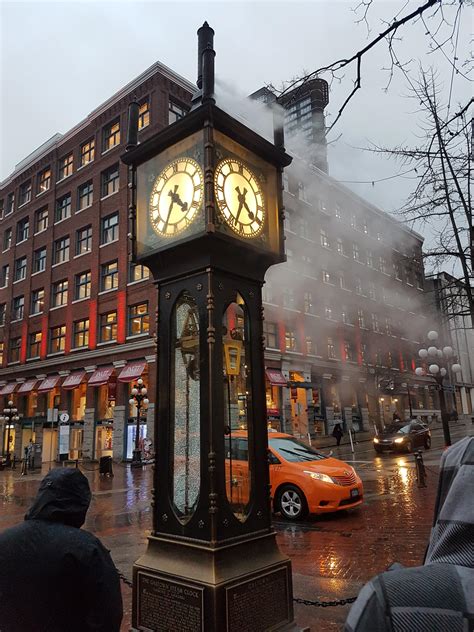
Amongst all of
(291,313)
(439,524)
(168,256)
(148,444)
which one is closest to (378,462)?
(148,444)

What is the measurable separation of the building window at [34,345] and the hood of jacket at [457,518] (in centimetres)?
3143

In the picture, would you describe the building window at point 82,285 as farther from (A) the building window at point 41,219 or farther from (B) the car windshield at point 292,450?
(B) the car windshield at point 292,450

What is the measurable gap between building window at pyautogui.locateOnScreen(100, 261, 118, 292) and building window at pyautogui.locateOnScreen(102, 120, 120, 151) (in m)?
6.91

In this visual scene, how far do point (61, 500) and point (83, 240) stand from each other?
91.2 ft

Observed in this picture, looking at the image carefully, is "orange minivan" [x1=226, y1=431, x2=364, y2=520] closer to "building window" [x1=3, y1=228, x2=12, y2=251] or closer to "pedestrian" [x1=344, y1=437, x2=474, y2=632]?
"pedestrian" [x1=344, y1=437, x2=474, y2=632]

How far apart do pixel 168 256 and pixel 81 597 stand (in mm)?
2410

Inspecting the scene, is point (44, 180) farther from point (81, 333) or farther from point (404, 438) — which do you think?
point (404, 438)

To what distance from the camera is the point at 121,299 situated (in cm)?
2469

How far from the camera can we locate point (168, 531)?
336 cm

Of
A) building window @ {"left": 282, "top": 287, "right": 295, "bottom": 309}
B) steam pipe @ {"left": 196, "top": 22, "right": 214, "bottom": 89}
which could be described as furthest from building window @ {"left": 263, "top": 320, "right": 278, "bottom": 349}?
steam pipe @ {"left": 196, "top": 22, "right": 214, "bottom": 89}

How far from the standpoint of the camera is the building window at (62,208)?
→ 2989 cm

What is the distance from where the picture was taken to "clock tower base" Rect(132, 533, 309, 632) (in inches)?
113

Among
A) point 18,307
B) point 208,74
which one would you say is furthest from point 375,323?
point 208,74

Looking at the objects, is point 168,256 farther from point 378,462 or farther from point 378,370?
point 378,370
